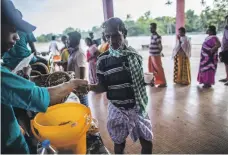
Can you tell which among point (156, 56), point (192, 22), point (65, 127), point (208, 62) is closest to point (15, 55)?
point (65, 127)

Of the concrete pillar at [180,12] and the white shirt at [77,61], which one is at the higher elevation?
the concrete pillar at [180,12]

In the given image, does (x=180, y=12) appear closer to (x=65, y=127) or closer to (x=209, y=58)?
(x=209, y=58)

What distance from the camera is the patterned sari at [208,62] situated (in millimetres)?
4666

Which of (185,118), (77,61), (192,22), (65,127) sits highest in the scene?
(192,22)

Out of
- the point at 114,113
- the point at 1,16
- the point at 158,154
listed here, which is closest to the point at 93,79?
the point at 158,154

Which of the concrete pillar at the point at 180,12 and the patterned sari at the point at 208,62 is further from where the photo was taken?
the concrete pillar at the point at 180,12

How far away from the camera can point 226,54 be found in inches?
191

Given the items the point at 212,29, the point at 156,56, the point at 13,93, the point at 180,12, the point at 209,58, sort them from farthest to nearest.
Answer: the point at 180,12, the point at 156,56, the point at 209,58, the point at 212,29, the point at 13,93

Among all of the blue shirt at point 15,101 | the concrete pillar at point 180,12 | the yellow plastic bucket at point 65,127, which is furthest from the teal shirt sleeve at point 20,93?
the concrete pillar at point 180,12

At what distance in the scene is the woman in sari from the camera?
15.1 feet

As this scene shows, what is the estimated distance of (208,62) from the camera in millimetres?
4793

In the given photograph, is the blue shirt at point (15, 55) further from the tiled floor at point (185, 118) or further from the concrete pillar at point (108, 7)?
the concrete pillar at point (108, 7)

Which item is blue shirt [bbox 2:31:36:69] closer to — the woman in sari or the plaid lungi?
the plaid lungi

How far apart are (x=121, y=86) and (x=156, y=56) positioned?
11.9ft
